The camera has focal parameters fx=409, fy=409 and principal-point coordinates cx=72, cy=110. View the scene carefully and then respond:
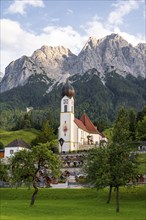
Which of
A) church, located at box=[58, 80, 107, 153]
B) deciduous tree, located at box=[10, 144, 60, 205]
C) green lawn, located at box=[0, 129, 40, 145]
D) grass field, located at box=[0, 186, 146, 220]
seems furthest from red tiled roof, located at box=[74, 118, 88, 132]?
deciduous tree, located at box=[10, 144, 60, 205]

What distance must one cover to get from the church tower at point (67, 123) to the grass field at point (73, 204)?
6468 cm

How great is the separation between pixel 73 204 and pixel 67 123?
83.4 m

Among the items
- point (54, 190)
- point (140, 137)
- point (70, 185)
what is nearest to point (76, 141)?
point (140, 137)

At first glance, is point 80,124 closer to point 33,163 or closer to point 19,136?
point 19,136

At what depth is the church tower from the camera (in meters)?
128

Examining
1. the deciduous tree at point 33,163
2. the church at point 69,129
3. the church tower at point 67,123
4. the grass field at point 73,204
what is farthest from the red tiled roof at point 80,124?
the deciduous tree at point 33,163

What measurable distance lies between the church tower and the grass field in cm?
6468

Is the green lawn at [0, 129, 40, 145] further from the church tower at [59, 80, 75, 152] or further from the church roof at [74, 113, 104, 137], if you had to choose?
the church tower at [59, 80, 75, 152]

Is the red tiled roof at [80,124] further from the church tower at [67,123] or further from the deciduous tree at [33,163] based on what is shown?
the deciduous tree at [33,163]

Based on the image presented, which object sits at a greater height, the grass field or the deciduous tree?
the deciduous tree

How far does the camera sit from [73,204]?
155 feet

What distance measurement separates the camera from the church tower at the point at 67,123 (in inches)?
5022

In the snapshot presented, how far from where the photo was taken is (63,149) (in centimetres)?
12694

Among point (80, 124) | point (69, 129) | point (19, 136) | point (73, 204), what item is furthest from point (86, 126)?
point (73, 204)
